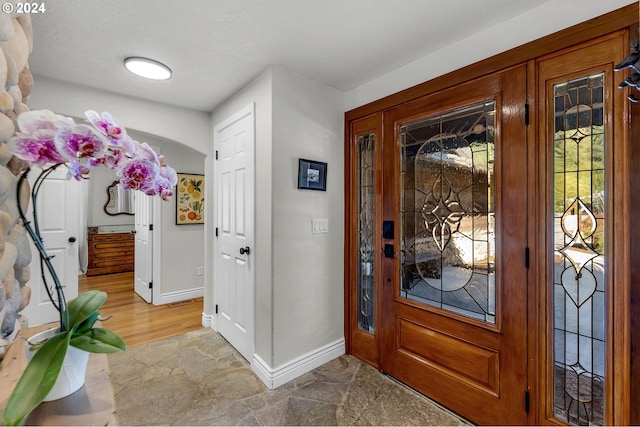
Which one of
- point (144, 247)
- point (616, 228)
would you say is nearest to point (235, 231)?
point (144, 247)

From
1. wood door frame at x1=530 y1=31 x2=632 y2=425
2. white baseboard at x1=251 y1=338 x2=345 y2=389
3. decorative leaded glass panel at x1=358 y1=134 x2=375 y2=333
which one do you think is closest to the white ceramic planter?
white baseboard at x1=251 y1=338 x2=345 y2=389

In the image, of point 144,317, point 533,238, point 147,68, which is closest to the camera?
point 533,238

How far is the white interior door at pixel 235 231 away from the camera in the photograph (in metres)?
2.30

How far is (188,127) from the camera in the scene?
2918mm

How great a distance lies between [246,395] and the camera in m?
1.94

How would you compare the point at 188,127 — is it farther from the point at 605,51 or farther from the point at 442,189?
the point at 605,51

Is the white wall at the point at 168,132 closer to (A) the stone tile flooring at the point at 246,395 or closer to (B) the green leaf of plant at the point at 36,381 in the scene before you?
(A) the stone tile flooring at the point at 246,395

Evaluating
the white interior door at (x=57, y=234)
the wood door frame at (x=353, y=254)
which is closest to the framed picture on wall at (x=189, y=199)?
the white interior door at (x=57, y=234)

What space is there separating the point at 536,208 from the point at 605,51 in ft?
2.51

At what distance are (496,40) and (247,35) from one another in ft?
4.81

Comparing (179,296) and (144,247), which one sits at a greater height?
(144,247)

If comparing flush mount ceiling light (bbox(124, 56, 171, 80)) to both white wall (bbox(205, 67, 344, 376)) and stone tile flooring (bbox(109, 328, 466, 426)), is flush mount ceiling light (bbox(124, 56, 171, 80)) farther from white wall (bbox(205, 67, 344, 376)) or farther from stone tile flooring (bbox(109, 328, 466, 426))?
stone tile flooring (bbox(109, 328, 466, 426))

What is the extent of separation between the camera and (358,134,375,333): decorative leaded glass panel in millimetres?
2346

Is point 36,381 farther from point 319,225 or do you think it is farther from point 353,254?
point 353,254
